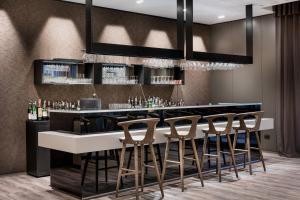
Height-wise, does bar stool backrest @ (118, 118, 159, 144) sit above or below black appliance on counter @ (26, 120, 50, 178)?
above

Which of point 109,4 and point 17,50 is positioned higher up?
point 109,4

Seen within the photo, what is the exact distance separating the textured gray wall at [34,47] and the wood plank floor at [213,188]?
850 millimetres

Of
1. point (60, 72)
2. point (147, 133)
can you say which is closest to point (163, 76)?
point (60, 72)

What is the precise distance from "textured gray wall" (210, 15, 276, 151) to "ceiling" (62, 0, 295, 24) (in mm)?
409

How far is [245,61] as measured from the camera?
7672 millimetres

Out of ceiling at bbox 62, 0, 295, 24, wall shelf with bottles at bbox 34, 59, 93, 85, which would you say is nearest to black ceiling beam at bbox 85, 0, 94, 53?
wall shelf with bottles at bbox 34, 59, 93, 85

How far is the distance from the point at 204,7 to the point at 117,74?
2399mm

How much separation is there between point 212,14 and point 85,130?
200 inches

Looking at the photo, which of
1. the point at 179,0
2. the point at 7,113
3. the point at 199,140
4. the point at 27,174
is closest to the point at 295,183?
the point at 199,140

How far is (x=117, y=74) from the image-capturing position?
25.3 feet

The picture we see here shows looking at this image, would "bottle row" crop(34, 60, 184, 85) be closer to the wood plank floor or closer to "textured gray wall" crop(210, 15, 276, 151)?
A: "textured gray wall" crop(210, 15, 276, 151)

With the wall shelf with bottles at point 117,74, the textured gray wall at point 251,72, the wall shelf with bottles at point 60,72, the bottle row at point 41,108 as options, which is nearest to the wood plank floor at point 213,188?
the bottle row at point 41,108

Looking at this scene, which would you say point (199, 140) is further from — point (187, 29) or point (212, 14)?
point (212, 14)

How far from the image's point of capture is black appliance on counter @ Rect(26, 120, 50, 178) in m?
6.32
